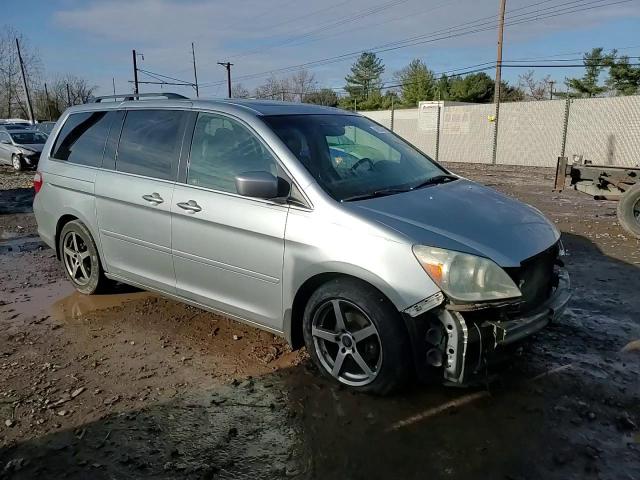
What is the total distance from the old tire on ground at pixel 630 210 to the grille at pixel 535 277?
5.07 metres

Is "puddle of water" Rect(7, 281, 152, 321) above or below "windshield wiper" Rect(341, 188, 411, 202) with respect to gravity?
below

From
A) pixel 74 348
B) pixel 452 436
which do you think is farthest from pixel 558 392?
pixel 74 348

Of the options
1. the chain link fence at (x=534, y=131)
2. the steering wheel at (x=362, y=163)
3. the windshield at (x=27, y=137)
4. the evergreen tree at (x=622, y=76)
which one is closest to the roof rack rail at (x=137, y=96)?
the steering wheel at (x=362, y=163)

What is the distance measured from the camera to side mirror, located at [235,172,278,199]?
3.38 m

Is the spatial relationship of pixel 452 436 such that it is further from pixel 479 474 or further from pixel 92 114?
pixel 92 114

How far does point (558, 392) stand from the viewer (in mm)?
3396

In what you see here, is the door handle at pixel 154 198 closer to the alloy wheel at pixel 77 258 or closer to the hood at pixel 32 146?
the alloy wheel at pixel 77 258

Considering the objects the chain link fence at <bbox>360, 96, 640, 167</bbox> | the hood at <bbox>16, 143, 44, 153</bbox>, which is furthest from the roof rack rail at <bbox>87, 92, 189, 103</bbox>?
the hood at <bbox>16, 143, 44, 153</bbox>

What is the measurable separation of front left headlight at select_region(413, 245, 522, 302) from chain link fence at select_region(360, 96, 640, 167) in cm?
1344

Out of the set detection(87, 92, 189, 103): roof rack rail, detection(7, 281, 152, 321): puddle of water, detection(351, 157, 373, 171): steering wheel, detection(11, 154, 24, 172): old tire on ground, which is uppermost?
detection(87, 92, 189, 103): roof rack rail

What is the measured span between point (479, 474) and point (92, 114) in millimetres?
4654

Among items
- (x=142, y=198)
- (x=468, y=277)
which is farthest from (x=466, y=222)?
(x=142, y=198)

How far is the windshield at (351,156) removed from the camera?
11.9 ft

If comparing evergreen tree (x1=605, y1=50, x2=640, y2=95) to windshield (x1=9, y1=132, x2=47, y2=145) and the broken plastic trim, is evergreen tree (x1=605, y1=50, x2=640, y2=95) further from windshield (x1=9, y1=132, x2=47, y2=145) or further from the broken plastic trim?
the broken plastic trim
